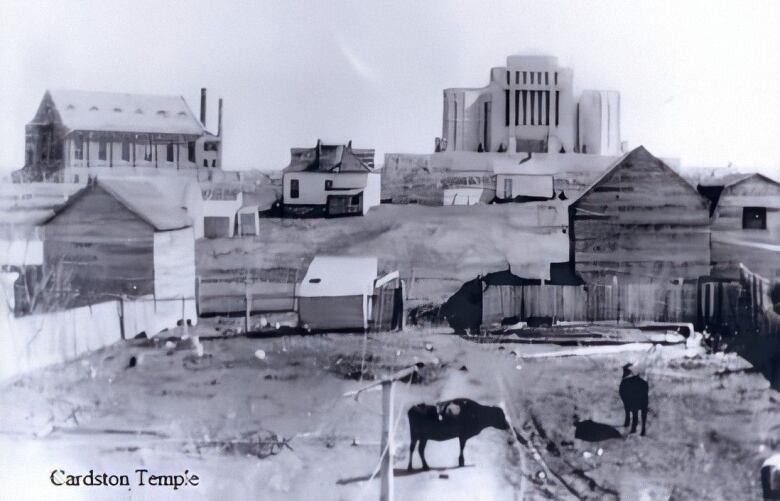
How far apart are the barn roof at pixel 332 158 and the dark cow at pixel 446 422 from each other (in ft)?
2.42

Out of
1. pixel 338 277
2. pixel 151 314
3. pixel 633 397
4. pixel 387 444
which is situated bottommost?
pixel 387 444

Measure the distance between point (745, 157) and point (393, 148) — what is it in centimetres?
107

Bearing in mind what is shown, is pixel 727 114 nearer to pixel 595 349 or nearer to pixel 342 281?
pixel 595 349

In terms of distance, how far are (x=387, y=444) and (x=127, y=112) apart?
1.26 m

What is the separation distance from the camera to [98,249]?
2.15 metres

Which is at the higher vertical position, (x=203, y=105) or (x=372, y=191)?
(x=203, y=105)

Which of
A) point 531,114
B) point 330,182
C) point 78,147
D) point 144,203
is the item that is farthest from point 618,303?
A: point 78,147

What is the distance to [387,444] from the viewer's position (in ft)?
6.91

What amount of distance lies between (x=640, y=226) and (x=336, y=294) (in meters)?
0.94

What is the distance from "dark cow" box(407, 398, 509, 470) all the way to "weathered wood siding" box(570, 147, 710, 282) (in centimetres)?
53

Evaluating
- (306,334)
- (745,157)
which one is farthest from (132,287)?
(745,157)

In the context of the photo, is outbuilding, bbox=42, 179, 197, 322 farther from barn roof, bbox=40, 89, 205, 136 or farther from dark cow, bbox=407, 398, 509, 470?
dark cow, bbox=407, 398, 509, 470

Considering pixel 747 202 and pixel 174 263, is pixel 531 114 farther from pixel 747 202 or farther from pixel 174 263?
pixel 174 263

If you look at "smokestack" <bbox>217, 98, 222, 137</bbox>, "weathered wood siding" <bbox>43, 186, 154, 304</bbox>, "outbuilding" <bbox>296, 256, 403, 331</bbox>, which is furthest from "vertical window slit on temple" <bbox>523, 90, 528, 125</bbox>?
"weathered wood siding" <bbox>43, 186, 154, 304</bbox>
